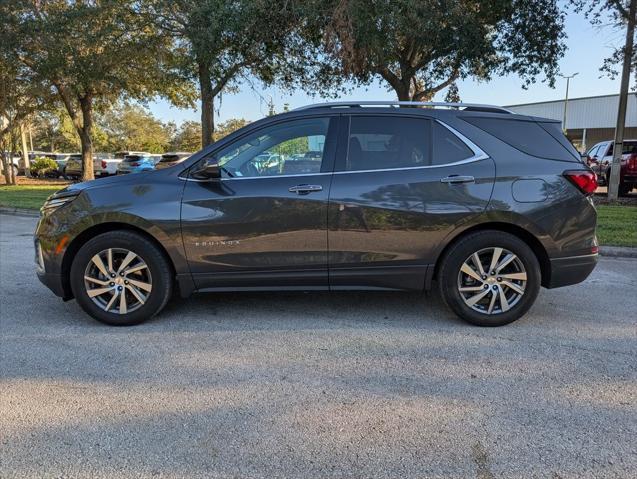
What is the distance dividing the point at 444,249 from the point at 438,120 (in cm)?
110

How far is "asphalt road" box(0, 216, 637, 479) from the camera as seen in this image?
98.3 inches

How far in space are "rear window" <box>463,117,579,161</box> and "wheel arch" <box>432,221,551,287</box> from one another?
0.65 metres

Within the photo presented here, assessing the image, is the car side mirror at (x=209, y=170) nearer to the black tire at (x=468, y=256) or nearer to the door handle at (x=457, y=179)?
the door handle at (x=457, y=179)

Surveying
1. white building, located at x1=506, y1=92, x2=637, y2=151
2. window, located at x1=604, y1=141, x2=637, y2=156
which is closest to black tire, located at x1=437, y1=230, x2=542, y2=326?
window, located at x1=604, y1=141, x2=637, y2=156

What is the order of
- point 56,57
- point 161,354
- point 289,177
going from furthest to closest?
point 56,57
point 289,177
point 161,354

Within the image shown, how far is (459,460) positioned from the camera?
8.16 feet

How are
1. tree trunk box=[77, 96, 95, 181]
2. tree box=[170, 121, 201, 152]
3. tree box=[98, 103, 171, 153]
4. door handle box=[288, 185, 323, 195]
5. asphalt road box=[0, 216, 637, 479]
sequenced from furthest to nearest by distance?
tree box=[170, 121, 201, 152], tree box=[98, 103, 171, 153], tree trunk box=[77, 96, 95, 181], door handle box=[288, 185, 323, 195], asphalt road box=[0, 216, 637, 479]

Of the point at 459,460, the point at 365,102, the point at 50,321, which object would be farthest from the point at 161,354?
the point at 365,102

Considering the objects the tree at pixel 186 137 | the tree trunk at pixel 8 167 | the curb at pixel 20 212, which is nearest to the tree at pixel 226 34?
the curb at pixel 20 212

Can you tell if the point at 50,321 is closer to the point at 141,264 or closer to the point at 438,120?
the point at 141,264

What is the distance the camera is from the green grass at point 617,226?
26.2 feet

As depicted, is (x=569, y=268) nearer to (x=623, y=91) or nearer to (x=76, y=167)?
(x=623, y=91)

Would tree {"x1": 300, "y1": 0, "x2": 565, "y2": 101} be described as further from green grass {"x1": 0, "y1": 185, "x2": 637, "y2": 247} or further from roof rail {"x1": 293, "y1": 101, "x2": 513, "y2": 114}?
roof rail {"x1": 293, "y1": 101, "x2": 513, "y2": 114}

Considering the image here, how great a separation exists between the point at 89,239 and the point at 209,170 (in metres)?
1.22
